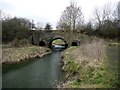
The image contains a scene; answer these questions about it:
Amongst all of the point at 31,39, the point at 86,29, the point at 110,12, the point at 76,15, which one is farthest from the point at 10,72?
the point at 110,12

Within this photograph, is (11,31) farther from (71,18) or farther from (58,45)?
(58,45)

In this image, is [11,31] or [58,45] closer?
[11,31]

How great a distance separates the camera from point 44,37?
44219mm

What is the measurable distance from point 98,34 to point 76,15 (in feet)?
41.3

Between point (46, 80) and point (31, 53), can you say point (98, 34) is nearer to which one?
point (31, 53)

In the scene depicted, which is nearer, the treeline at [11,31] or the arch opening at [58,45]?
the treeline at [11,31]

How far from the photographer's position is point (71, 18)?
124 feet

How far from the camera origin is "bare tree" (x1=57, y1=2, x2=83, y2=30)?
37719 millimetres

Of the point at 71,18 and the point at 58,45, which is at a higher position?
the point at 71,18

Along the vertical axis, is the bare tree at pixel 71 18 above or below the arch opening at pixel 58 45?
above

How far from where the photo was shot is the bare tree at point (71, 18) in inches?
1485

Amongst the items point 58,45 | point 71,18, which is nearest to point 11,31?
point 71,18

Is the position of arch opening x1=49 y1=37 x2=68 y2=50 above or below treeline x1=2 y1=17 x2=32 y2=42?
below

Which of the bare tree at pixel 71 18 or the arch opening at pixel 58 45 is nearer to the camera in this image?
the bare tree at pixel 71 18
